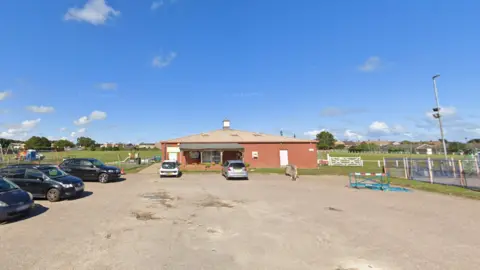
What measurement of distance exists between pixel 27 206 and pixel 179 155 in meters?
23.5

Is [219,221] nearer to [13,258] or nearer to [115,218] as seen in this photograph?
[115,218]

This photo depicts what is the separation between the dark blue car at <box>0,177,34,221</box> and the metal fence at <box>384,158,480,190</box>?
2204cm

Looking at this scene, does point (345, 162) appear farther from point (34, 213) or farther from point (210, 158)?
point (34, 213)

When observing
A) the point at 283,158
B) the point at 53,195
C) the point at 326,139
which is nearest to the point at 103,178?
the point at 53,195

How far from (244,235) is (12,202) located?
25.3 feet

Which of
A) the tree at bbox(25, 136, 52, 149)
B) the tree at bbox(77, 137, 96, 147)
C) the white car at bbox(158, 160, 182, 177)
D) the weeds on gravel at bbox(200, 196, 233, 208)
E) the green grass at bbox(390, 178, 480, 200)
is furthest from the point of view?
the tree at bbox(77, 137, 96, 147)

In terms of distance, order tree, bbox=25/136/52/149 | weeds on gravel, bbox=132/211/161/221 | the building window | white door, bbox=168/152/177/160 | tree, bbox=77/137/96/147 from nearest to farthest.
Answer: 1. weeds on gravel, bbox=132/211/161/221
2. white door, bbox=168/152/177/160
3. the building window
4. tree, bbox=25/136/52/149
5. tree, bbox=77/137/96/147

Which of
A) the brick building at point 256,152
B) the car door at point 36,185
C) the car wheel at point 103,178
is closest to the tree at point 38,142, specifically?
the brick building at point 256,152

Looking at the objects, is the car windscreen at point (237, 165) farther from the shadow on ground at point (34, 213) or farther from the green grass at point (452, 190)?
the shadow on ground at point (34, 213)

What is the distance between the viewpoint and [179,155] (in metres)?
32.1

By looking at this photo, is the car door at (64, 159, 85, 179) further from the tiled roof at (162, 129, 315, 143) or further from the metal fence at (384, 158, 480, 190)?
the metal fence at (384, 158, 480, 190)

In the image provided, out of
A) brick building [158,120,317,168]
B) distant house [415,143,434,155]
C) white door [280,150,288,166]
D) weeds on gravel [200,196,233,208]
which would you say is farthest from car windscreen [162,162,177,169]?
distant house [415,143,434,155]

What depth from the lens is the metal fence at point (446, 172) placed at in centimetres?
1653

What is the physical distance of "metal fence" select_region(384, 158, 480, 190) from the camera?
1653 cm
